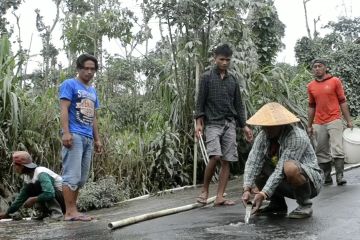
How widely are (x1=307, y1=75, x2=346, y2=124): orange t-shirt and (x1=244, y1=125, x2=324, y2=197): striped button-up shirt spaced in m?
2.87

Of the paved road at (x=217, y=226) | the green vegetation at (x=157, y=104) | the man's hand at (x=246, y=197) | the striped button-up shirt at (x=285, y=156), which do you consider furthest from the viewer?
the green vegetation at (x=157, y=104)

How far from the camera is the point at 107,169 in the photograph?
7773 mm

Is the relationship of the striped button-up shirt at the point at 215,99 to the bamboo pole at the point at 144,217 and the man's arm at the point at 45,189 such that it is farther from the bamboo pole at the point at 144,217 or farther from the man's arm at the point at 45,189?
the man's arm at the point at 45,189

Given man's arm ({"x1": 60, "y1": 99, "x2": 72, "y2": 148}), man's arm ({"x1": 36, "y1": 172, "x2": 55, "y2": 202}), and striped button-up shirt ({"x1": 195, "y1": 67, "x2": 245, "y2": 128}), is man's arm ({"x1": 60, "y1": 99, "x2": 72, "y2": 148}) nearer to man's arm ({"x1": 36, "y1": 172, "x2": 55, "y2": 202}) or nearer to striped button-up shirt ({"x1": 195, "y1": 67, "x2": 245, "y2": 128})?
man's arm ({"x1": 36, "y1": 172, "x2": 55, "y2": 202})

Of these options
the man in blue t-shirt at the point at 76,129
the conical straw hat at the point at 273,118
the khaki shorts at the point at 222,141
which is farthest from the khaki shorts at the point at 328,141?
the man in blue t-shirt at the point at 76,129

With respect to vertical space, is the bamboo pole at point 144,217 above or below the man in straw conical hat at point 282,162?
below

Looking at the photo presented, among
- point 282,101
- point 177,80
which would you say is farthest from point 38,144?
point 282,101

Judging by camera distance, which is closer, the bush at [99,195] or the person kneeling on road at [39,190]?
the person kneeling on road at [39,190]

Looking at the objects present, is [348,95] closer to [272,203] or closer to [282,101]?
[282,101]

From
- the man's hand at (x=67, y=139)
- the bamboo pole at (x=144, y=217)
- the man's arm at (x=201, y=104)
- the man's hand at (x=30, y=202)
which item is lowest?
the bamboo pole at (x=144, y=217)

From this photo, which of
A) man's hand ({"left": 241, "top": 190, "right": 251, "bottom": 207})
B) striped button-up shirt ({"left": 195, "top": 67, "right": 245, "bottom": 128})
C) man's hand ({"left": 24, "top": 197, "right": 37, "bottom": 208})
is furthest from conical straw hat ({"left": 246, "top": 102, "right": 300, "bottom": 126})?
man's hand ({"left": 24, "top": 197, "right": 37, "bottom": 208})

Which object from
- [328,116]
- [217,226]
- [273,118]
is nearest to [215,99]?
[273,118]

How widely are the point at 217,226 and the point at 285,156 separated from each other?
2.78 ft

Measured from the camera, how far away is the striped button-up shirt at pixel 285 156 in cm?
459
